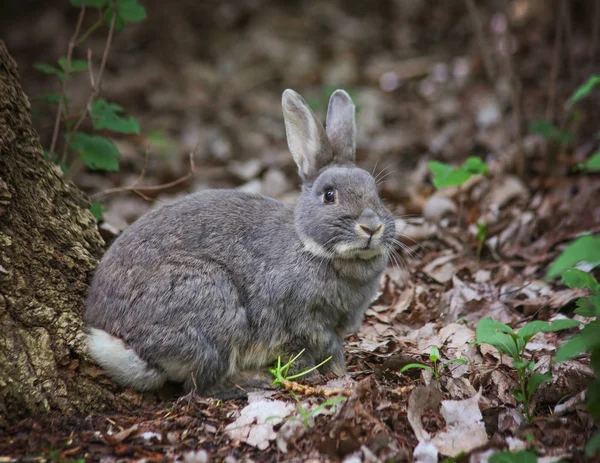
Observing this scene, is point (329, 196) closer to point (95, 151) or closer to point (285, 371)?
point (285, 371)

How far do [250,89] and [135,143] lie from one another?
126 inches

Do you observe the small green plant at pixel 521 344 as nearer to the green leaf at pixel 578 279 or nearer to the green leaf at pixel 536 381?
the green leaf at pixel 536 381

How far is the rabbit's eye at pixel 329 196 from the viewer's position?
5.28 metres

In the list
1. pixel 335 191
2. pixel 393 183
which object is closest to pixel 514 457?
pixel 335 191

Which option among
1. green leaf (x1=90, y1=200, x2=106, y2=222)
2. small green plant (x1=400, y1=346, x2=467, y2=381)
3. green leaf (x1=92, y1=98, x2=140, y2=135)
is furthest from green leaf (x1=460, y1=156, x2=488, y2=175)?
green leaf (x1=90, y1=200, x2=106, y2=222)

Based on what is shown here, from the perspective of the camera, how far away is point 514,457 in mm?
3332

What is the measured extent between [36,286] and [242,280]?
158 centimetres

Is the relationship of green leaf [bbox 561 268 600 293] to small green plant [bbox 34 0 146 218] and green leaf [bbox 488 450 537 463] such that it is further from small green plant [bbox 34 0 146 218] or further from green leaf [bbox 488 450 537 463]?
small green plant [bbox 34 0 146 218]

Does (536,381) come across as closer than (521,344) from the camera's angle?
Result: Yes

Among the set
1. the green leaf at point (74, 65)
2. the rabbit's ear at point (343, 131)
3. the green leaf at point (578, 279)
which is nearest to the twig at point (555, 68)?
the rabbit's ear at point (343, 131)

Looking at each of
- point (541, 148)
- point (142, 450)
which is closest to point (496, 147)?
point (541, 148)

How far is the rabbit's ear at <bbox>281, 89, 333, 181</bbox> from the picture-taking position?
556 centimetres

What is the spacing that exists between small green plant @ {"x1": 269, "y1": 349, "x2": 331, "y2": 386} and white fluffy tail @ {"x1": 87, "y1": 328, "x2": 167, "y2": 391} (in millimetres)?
903

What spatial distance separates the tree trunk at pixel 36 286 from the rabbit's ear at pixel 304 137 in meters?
2.03
